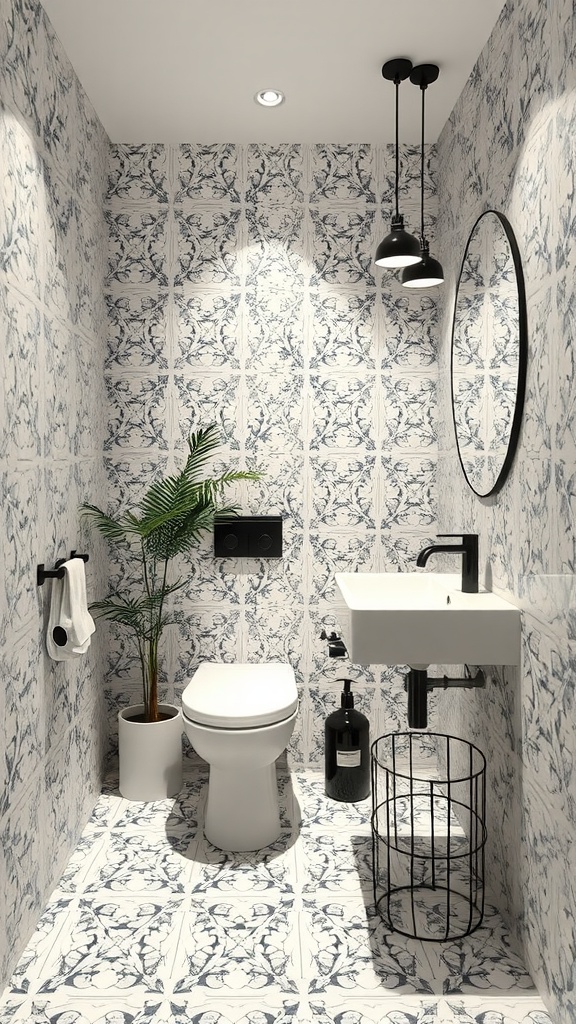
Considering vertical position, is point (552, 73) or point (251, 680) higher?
point (552, 73)

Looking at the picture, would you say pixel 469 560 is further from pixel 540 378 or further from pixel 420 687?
pixel 540 378

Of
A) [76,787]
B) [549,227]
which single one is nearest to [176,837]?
[76,787]

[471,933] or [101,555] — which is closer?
[471,933]

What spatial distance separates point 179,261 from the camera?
283 centimetres

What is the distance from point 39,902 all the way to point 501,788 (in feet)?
4.17

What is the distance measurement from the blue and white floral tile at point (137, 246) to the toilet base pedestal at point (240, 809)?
6.00ft

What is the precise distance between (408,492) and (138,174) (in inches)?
63.9

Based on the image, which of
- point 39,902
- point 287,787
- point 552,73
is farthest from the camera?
point 287,787

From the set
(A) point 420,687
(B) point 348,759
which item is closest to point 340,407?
(A) point 420,687

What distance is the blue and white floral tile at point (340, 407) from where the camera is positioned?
2848 millimetres

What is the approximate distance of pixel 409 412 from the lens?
286 cm

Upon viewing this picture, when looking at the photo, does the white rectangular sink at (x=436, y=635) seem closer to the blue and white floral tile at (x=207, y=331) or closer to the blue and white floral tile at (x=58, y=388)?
the blue and white floral tile at (x=58, y=388)

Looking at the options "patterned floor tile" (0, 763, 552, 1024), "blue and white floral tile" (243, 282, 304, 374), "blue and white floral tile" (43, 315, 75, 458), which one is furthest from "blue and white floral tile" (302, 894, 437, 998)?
"blue and white floral tile" (243, 282, 304, 374)

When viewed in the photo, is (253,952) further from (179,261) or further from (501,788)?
(179,261)
